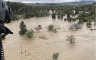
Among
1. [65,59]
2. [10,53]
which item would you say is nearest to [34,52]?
[10,53]

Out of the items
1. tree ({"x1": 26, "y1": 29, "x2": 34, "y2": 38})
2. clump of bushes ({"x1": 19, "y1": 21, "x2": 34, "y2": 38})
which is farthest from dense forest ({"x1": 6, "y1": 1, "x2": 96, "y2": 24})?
tree ({"x1": 26, "y1": 29, "x2": 34, "y2": 38})

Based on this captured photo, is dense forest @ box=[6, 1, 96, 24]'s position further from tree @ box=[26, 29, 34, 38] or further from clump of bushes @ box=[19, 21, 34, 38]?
tree @ box=[26, 29, 34, 38]

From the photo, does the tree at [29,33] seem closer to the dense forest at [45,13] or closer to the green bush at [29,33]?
the green bush at [29,33]

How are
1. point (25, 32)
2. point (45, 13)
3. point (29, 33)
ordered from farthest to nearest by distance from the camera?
point (45, 13) → point (25, 32) → point (29, 33)

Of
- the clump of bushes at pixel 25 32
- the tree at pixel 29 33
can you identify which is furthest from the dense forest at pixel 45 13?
the tree at pixel 29 33

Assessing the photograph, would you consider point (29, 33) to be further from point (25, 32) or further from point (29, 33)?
point (25, 32)

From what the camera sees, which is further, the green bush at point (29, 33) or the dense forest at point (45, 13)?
the dense forest at point (45, 13)

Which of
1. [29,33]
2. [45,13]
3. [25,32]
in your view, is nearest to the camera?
[29,33]

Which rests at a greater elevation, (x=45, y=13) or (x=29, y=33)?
(x=45, y=13)

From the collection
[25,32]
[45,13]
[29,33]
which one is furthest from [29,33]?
[45,13]

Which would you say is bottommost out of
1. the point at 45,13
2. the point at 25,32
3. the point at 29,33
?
the point at 25,32

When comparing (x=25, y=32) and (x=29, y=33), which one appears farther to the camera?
(x=25, y=32)
